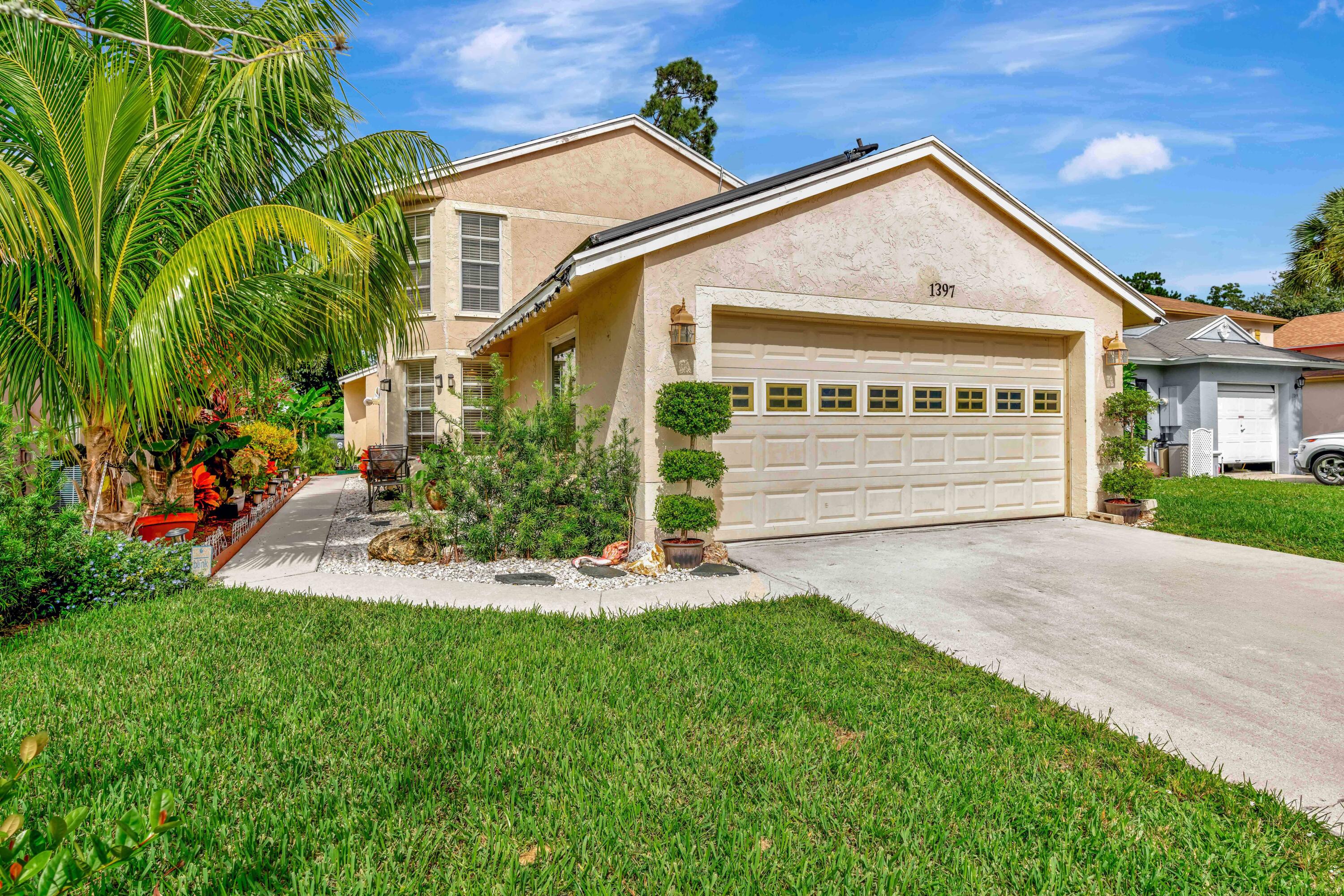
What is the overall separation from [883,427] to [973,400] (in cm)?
162

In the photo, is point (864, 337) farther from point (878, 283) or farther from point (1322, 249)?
point (1322, 249)

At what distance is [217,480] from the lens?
9492 millimetres

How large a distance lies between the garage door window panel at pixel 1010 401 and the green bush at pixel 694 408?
15.7 feet

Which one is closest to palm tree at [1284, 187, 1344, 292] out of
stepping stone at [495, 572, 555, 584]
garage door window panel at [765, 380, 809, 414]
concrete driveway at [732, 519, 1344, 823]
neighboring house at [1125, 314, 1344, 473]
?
neighboring house at [1125, 314, 1344, 473]

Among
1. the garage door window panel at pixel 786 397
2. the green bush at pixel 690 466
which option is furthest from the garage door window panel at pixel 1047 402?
the green bush at pixel 690 466

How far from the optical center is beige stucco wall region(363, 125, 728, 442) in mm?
13281

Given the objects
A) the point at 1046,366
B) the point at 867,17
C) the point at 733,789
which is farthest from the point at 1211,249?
the point at 733,789

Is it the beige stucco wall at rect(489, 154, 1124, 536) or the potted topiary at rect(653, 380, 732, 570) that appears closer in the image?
the potted topiary at rect(653, 380, 732, 570)

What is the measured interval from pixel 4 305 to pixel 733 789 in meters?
6.76

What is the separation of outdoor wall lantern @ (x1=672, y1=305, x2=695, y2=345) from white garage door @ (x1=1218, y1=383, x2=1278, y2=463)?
696 inches

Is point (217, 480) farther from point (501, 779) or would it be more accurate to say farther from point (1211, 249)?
point (1211, 249)

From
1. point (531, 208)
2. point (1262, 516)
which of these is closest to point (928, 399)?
point (1262, 516)

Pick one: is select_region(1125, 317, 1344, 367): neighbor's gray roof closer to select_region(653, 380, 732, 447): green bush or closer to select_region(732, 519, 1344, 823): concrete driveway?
select_region(732, 519, 1344, 823): concrete driveway

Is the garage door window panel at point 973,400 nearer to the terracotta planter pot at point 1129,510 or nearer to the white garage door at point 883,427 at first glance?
the white garage door at point 883,427
